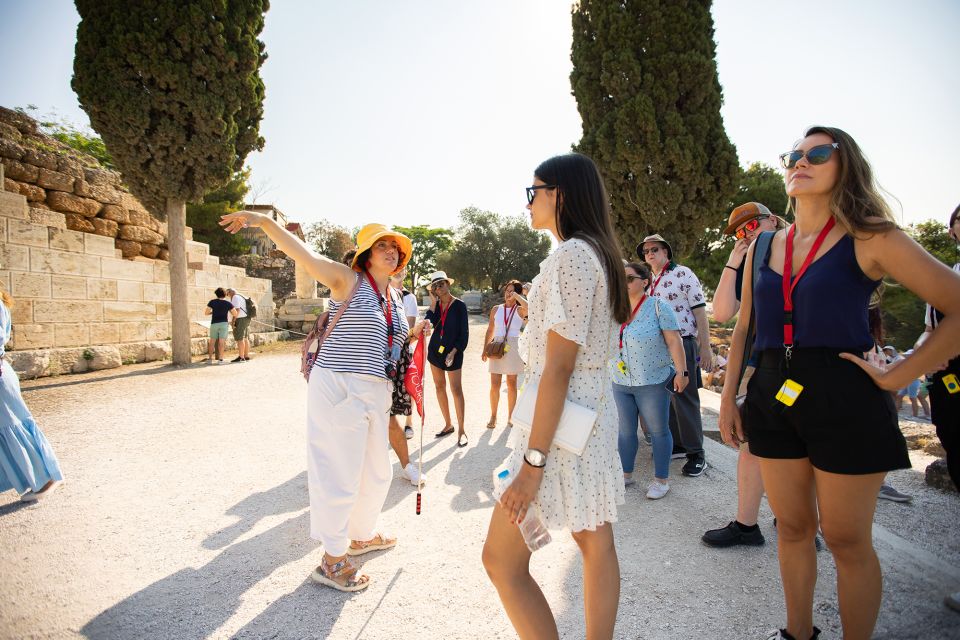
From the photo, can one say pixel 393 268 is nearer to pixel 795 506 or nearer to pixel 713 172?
pixel 795 506

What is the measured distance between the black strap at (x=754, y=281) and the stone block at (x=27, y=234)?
1258 centimetres

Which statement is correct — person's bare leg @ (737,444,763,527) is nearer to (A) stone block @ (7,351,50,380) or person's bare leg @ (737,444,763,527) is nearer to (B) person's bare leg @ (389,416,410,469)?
(B) person's bare leg @ (389,416,410,469)

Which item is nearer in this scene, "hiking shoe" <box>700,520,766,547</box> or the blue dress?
"hiking shoe" <box>700,520,766,547</box>

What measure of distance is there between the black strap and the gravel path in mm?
1325

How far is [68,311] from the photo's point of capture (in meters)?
10.0

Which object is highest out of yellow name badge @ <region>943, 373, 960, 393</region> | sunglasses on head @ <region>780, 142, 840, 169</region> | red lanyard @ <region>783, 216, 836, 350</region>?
sunglasses on head @ <region>780, 142, 840, 169</region>

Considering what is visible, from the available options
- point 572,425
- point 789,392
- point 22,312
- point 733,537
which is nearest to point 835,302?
point 789,392

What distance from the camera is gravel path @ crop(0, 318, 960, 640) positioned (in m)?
2.39

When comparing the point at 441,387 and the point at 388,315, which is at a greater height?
the point at 388,315

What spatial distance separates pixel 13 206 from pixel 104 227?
8.60 feet

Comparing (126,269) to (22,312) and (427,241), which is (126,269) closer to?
(22,312)

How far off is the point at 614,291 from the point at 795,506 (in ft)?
4.03

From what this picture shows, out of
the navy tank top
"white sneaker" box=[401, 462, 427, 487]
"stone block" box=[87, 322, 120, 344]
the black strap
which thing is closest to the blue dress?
"white sneaker" box=[401, 462, 427, 487]

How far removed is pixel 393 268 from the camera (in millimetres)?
3184
